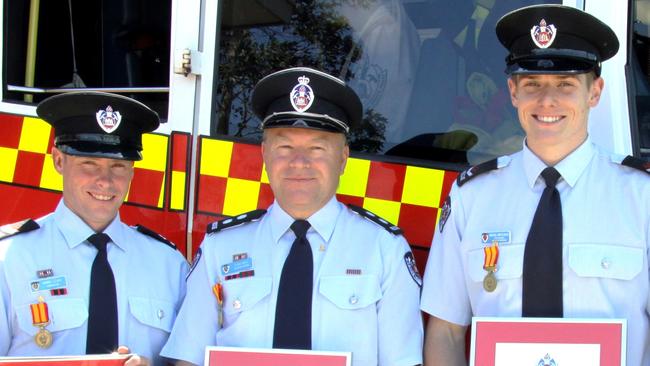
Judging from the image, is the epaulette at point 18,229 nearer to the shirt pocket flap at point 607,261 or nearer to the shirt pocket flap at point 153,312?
the shirt pocket flap at point 153,312

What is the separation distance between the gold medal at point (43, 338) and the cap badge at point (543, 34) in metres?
1.50

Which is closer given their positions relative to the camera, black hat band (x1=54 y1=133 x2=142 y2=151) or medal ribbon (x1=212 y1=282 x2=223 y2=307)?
medal ribbon (x1=212 y1=282 x2=223 y2=307)

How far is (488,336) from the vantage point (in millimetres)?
2002

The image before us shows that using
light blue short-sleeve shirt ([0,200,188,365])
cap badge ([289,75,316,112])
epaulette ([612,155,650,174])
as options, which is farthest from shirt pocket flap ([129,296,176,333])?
epaulette ([612,155,650,174])

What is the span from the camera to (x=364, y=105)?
269 cm

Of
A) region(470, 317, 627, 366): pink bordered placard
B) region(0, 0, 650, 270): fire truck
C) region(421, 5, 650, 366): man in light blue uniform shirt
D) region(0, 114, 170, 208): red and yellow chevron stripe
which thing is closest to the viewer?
region(470, 317, 627, 366): pink bordered placard

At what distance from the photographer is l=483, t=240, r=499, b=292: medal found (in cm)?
213

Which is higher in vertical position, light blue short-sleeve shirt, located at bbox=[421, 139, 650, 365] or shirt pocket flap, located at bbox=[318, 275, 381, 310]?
light blue short-sleeve shirt, located at bbox=[421, 139, 650, 365]

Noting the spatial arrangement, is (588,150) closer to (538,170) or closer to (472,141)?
(538,170)

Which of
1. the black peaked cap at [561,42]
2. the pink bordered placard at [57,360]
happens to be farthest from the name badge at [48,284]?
the black peaked cap at [561,42]

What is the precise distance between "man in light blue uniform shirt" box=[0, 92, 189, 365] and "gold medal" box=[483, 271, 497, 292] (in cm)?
91

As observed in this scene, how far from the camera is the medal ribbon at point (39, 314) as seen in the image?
2.21m

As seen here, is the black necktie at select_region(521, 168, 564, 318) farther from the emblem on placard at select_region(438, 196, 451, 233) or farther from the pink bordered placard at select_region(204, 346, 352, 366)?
the pink bordered placard at select_region(204, 346, 352, 366)

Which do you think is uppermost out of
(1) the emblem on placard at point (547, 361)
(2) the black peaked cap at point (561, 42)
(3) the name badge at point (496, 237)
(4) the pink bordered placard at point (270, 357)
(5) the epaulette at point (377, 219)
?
(2) the black peaked cap at point (561, 42)
